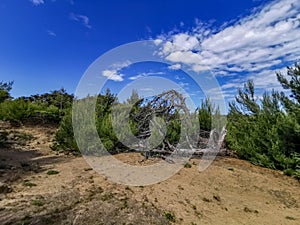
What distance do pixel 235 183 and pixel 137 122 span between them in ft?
13.3

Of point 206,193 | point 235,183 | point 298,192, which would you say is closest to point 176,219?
point 206,193

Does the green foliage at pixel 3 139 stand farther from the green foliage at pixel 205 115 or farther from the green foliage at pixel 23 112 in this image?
the green foliage at pixel 205 115

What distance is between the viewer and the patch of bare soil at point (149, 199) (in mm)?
3219

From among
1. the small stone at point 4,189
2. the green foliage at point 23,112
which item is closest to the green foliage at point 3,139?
the green foliage at point 23,112

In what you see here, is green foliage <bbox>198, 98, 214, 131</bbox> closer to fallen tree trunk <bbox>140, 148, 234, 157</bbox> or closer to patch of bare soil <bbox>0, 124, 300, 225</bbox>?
fallen tree trunk <bbox>140, 148, 234, 157</bbox>

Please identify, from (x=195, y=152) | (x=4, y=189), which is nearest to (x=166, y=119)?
(x=195, y=152)

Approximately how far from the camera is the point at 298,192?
509cm

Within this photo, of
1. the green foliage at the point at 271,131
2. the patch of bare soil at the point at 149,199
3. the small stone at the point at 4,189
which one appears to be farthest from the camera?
the green foliage at the point at 271,131

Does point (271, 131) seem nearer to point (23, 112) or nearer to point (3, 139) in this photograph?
point (3, 139)

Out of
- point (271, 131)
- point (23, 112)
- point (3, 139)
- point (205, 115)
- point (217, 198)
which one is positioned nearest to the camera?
point (217, 198)

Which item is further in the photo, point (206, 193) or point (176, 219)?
point (206, 193)

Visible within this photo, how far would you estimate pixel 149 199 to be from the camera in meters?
3.97

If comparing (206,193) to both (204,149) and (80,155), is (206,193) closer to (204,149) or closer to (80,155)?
(204,149)

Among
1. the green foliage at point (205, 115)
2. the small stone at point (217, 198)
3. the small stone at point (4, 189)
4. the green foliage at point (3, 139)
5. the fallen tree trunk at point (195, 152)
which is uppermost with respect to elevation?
the green foliage at point (205, 115)
